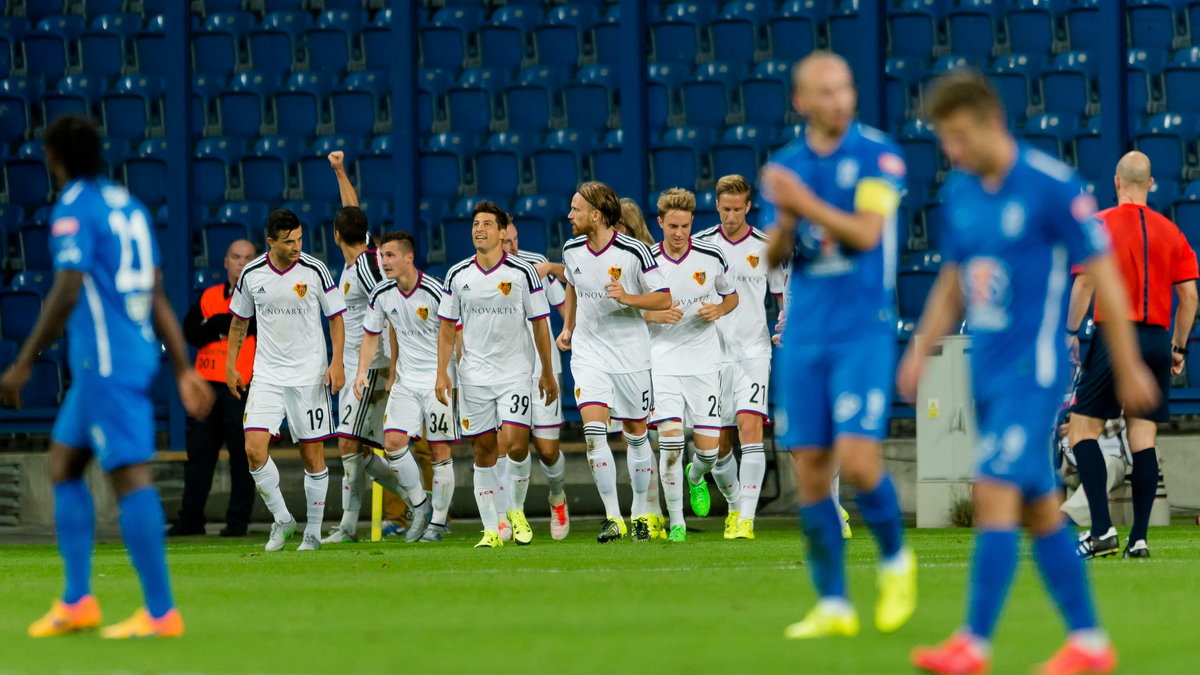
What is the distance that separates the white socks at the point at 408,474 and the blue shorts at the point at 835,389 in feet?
24.8

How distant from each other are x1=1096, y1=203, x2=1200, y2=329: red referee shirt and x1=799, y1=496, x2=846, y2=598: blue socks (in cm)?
420

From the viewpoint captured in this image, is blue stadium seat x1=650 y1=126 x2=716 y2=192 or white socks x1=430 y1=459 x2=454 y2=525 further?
blue stadium seat x1=650 y1=126 x2=716 y2=192

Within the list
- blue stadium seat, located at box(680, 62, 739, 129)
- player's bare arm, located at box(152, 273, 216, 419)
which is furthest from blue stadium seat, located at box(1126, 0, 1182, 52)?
player's bare arm, located at box(152, 273, 216, 419)

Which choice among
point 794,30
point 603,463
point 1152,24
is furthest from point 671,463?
point 1152,24

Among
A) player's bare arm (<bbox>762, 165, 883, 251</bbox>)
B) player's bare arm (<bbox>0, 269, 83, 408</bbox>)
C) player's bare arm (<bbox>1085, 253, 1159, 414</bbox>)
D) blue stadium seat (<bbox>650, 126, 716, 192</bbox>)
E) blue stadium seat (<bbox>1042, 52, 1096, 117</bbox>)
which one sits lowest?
player's bare arm (<bbox>1085, 253, 1159, 414</bbox>)

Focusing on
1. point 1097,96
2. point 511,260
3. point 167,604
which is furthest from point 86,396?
point 1097,96

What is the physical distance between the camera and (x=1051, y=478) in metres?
5.21

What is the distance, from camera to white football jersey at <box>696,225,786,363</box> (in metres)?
13.0

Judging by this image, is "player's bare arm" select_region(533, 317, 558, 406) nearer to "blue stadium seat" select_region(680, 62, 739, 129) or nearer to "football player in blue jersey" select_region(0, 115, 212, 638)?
"football player in blue jersey" select_region(0, 115, 212, 638)

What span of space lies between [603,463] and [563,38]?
811 centimetres

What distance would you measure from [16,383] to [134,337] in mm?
477

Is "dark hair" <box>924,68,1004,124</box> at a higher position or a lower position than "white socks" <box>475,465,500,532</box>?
higher

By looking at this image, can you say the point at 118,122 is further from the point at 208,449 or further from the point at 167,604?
the point at 167,604

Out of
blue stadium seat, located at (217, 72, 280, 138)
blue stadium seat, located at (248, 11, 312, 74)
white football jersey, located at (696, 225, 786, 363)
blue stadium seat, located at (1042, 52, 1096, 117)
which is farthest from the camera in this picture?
blue stadium seat, located at (248, 11, 312, 74)
